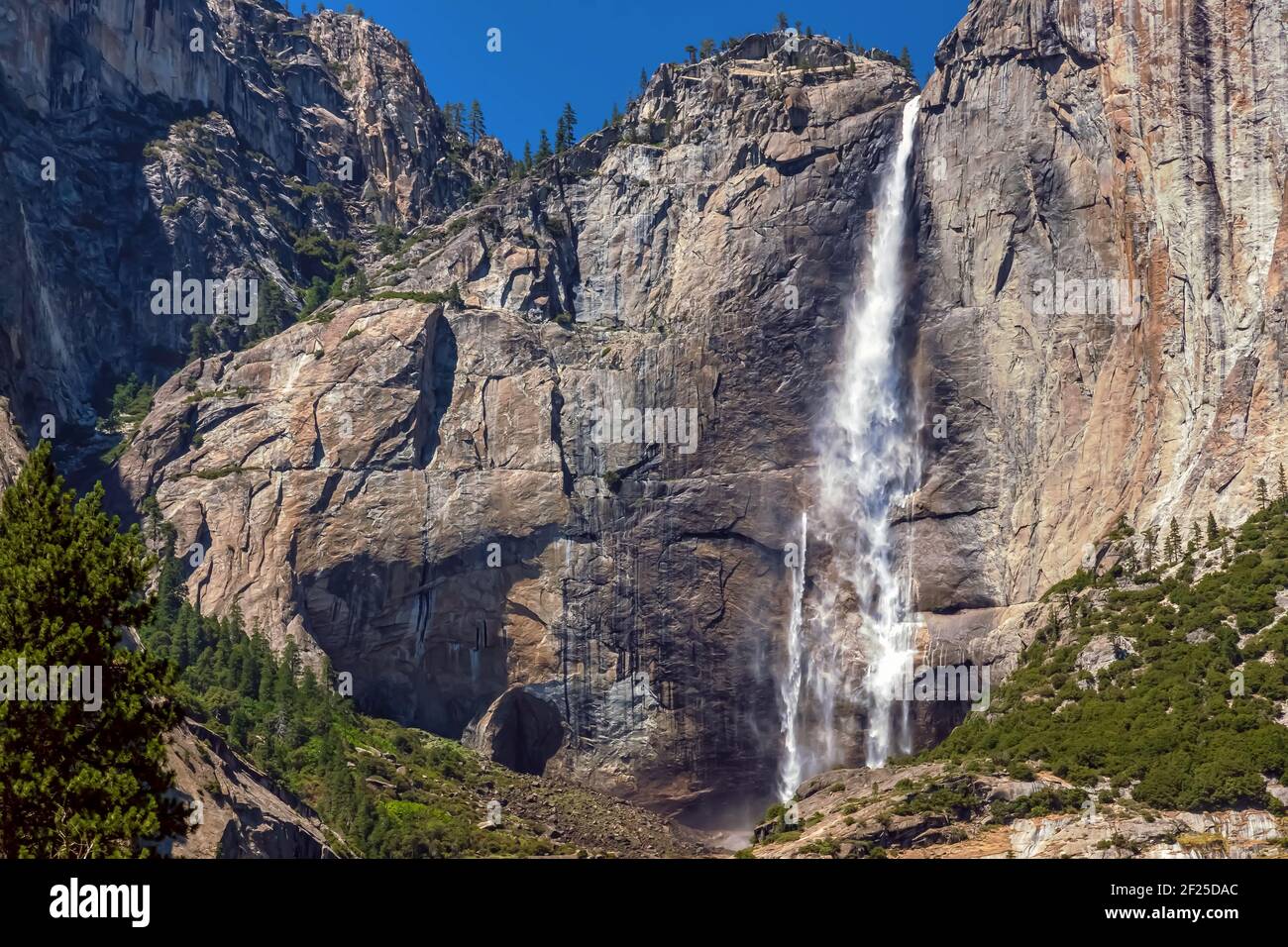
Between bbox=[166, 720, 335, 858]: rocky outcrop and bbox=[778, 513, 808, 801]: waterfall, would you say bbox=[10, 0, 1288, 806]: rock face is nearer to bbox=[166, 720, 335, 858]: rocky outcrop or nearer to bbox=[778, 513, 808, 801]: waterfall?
bbox=[778, 513, 808, 801]: waterfall

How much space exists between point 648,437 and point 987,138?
3217 cm

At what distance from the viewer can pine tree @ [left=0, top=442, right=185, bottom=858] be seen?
38031mm

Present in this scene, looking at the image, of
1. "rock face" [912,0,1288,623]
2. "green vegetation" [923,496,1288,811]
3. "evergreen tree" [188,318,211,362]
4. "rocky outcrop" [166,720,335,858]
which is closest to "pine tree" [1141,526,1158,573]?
"green vegetation" [923,496,1288,811]

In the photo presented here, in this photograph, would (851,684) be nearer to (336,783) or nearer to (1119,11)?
(336,783)

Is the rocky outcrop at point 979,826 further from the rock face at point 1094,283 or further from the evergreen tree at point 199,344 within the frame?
the evergreen tree at point 199,344

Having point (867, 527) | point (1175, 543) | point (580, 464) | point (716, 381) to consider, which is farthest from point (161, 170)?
point (1175, 543)

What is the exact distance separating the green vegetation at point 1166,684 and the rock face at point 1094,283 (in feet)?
14.7

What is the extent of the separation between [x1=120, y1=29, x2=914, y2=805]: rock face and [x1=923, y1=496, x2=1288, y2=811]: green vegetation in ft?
77.4

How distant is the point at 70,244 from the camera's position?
A: 142875mm

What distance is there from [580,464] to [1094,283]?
1500 inches

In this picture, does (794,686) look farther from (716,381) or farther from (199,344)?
(199,344)

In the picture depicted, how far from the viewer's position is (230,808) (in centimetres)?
8069

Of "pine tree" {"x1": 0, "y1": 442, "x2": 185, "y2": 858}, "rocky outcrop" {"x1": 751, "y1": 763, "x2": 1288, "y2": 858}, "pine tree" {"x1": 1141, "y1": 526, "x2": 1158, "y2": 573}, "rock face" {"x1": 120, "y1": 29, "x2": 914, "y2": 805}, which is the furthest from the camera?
"rock face" {"x1": 120, "y1": 29, "x2": 914, "y2": 805}

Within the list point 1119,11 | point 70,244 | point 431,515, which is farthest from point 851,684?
point 70,244
